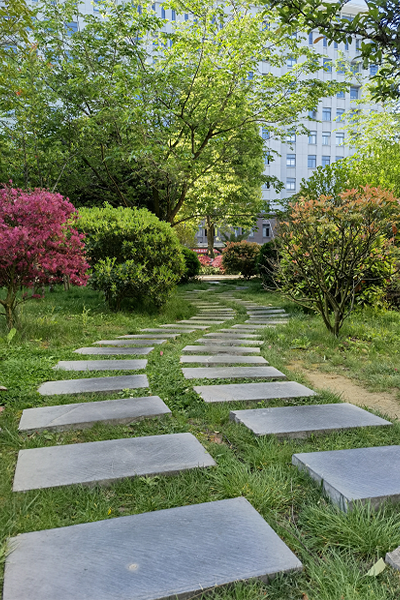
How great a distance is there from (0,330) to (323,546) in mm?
4171

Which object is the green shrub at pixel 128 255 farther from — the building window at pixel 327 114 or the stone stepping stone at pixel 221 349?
the building window at pixel 327 114

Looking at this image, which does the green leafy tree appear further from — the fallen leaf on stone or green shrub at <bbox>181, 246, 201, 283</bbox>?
green shrub at <bbox>181, 246, 201, 283</bbox>

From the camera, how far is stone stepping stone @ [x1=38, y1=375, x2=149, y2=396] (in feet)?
9.07

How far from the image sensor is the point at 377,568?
1171mm

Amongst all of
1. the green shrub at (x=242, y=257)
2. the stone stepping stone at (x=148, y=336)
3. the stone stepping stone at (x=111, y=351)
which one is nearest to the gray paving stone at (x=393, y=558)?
the stone stepping stone at (x=111, y=351)

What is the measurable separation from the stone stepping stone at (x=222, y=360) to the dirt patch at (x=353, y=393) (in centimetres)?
36

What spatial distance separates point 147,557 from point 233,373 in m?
2.10

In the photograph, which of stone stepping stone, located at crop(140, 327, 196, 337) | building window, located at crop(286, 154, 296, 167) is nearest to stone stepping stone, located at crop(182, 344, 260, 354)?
stone stepping stone, located at crop(140, 327, 196, 337)

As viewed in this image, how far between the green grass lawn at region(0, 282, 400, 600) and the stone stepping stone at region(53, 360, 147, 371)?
11 centimetres

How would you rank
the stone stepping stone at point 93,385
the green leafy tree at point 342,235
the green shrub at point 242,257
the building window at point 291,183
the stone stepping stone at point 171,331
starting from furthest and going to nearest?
the building window at point 291,183
the green shrub at point 242,257
the stone stepping stone at point 171,331
the green leafy tree at point 342,235
the stone stepping stone at point 93,385

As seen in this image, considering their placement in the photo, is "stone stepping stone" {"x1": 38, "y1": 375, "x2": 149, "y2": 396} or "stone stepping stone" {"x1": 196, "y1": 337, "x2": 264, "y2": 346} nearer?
"stone stepping stone" {"x1": 38, "y1": 375, "x2": 149, "y2": 396}

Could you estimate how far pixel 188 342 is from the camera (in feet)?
15.1

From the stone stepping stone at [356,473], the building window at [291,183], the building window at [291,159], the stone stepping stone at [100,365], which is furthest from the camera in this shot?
the building window at [291,183]

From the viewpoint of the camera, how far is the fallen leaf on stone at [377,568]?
3.78 ft
